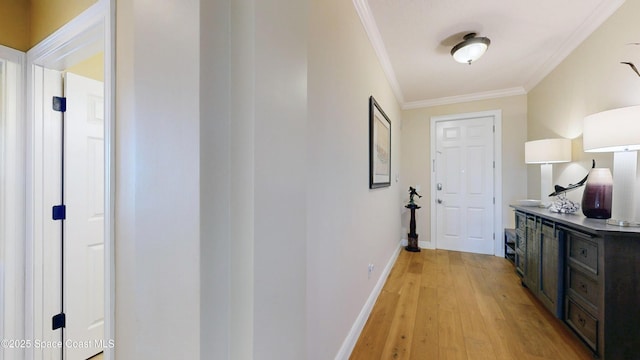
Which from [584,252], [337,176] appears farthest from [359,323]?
[584,252]

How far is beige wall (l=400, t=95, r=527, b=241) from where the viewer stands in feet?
12.3

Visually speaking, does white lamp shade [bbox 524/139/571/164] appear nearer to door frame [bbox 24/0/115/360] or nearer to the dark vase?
the dark vase

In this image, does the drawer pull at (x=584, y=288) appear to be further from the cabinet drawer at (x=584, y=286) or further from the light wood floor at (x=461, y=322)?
the light wood floor at (x=461, y=322)

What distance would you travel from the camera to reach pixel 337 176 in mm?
1532

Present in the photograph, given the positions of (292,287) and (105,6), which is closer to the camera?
(292,287)

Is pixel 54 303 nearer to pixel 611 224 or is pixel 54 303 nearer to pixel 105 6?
pixel 105 6

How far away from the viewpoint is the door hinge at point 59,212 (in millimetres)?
1557

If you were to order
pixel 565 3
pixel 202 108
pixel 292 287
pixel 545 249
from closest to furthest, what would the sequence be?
pixel 202 108 < pixel 292 287 < pixel 565 3 < pixel 545 249

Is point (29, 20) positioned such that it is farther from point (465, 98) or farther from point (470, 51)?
point (465, 98)

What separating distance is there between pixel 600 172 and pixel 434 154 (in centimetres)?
237

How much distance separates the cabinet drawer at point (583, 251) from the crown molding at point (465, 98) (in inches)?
107

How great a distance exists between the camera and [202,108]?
488 millimetres

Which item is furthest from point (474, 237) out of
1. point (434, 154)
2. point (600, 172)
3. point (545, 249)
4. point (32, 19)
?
point (32, 19)

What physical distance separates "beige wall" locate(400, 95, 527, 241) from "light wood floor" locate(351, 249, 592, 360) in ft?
4.03
